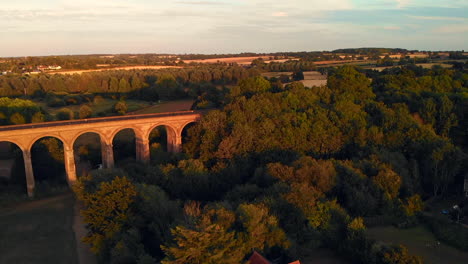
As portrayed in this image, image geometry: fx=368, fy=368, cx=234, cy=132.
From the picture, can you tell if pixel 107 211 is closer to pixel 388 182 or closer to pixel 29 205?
pixel 29 205

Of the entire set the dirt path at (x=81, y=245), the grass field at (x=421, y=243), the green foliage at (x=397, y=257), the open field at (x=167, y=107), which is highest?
the open field at (x=167, y=107)

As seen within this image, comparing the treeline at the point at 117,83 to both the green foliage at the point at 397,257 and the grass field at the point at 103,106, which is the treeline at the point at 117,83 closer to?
the grass field at the point at 103,106

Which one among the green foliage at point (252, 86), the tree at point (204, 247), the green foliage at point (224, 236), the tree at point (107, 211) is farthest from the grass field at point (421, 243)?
the green foliage at point (252, 86)

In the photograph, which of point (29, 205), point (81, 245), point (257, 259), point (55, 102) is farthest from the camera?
point (55, 102)

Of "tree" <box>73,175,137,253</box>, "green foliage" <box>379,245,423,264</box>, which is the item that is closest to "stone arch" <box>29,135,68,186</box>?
"tree" <box>73,175,137,253</box>

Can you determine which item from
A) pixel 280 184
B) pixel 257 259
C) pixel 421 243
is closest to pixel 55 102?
pixel 280 184

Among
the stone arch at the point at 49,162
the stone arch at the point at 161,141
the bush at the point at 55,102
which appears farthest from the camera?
the bush at the point at 55,102

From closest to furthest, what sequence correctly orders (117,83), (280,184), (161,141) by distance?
(280,184), (161,141), (117,83)
